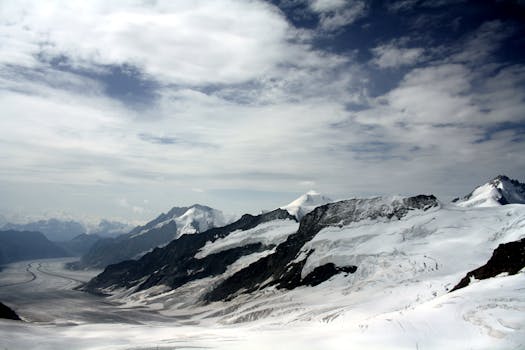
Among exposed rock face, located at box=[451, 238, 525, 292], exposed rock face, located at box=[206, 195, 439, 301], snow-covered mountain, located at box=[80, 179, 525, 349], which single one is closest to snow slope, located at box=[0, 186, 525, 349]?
snow-covered mountain, located at box=[80, 179, 525, 349]

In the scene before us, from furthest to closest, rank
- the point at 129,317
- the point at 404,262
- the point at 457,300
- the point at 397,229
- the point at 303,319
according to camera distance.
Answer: the point at 129,317 → the point at 397,229 → the point at 404,262 → the point at 303,319 → the point at 457,300

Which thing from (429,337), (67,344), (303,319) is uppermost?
(429,337)

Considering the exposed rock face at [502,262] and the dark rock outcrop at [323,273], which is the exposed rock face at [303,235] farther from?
the exposed rock face at [502,262]

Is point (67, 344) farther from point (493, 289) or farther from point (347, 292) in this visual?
point (347, 292)

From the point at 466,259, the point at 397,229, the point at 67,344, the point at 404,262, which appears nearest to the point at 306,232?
the point at 397,229

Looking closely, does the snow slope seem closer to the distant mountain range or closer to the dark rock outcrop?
the distant mountain range

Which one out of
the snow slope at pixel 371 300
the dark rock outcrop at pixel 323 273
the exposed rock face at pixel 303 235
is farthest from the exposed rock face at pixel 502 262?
the exposed rock face at pixel 303 235
